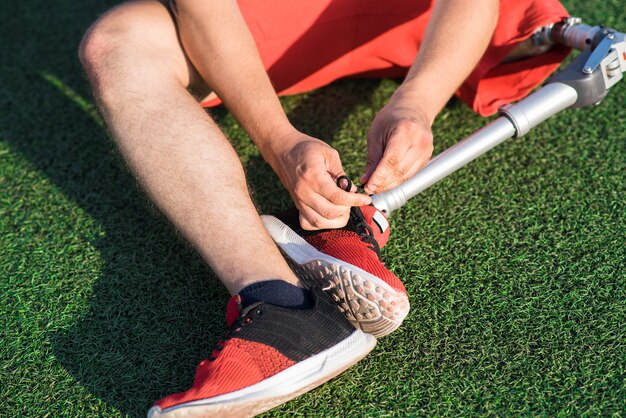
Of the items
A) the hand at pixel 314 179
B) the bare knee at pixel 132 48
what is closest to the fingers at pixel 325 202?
the hand at pixel 314 179

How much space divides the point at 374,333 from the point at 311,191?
27 cm

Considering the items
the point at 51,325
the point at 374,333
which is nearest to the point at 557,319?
the point at 374,333

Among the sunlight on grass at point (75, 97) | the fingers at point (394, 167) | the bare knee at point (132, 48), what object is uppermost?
the bare knee at point (132, 48)

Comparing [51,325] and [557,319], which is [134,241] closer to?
[51,325]

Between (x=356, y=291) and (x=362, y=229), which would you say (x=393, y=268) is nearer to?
(x=362, y=229)

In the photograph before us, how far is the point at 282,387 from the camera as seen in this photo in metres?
1.12

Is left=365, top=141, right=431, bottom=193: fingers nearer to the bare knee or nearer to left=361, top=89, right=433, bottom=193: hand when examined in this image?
left=361, top=89, right=433, bottom=193: hand

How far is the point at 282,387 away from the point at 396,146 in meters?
0.44

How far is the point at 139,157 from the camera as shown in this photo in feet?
4.48

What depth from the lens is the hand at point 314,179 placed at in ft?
4.04

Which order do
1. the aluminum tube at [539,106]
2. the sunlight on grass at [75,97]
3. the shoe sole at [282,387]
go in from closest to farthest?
the shoe sole at [282,387] → the aluminum tube at [539,106] → the sunlight on grass at [75,97]

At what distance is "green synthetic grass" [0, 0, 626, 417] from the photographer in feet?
4.10

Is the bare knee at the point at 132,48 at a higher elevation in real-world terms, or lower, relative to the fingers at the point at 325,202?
higher

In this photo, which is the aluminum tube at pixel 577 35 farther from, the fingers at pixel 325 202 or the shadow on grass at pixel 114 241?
the fingers at pixel 325 202
